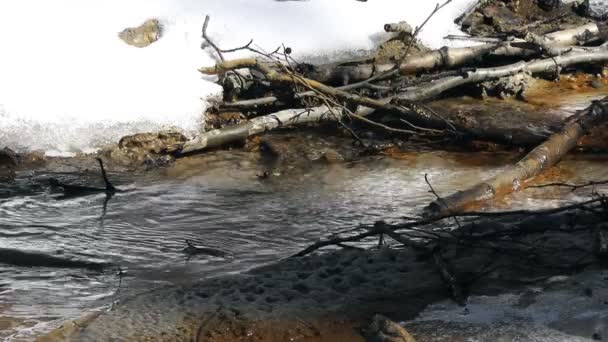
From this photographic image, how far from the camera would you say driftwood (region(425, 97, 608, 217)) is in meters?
5.69

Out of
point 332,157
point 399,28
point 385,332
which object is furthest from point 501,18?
point 385,332

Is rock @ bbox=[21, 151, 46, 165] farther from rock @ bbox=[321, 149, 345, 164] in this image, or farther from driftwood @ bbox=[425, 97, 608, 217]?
driftwood @ bbox=[425, 97, 608, 217]

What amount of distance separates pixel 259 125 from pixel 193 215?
1.76 m

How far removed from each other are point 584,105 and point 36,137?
537cm

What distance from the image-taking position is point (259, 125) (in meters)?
7.48

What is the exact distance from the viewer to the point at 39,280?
473cm

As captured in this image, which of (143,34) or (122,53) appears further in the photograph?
(143,34)

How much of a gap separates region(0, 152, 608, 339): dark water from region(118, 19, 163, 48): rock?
194 cm

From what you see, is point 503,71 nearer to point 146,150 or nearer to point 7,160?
point 146,150

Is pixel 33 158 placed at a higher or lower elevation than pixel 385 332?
higher

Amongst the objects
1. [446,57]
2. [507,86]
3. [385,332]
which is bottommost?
[385,332]

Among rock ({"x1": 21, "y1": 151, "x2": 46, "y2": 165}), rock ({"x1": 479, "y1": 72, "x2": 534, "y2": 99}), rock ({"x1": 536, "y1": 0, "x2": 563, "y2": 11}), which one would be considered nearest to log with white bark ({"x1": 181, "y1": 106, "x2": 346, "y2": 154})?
rock ({"x1": 21, "y1": 151, "x2": 46, "y2": 165})

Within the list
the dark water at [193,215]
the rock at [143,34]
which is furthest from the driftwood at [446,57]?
the rock at [143,34]

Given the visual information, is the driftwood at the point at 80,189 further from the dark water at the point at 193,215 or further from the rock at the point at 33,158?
the rock at the point at 33,158
